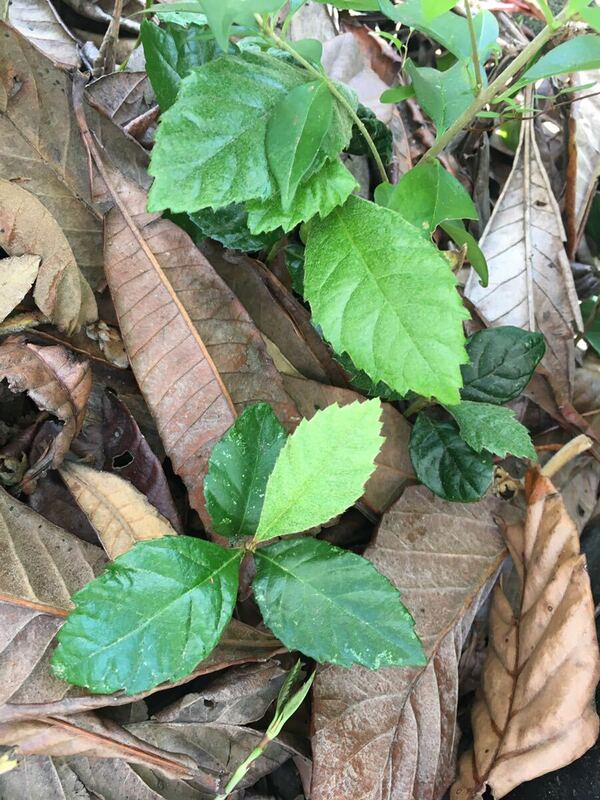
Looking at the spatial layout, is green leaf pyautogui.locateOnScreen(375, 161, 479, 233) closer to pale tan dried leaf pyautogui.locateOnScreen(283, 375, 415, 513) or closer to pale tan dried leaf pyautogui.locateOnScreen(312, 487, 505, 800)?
pale tan dried leaf pyautogui.locateOnScreen(283, 375, 415, 513)

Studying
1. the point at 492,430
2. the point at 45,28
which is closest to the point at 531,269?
the point at 492,430

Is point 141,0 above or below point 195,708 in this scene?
above

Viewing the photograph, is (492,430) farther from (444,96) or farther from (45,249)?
(45,249)

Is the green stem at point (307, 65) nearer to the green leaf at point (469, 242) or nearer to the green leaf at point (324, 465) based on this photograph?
the green leaf at point (469, 242)

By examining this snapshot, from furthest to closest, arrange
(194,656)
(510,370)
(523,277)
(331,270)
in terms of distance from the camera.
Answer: (523,277), (510,370), (331,270), (194,656)

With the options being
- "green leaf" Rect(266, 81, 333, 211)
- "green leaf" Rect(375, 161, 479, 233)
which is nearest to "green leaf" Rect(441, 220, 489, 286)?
"green leaf" Rect(375, 161, 479, 233)

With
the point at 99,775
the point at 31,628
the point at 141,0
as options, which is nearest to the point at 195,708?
the point at 99,775

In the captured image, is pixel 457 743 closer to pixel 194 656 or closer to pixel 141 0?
pixel 194 656
